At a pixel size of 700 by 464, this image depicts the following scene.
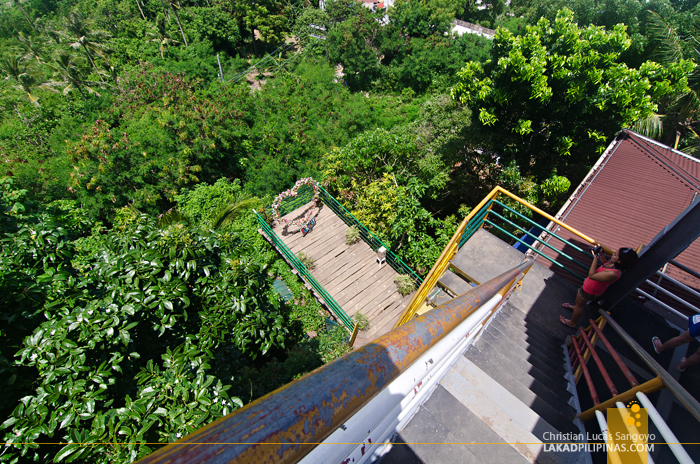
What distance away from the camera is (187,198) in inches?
492

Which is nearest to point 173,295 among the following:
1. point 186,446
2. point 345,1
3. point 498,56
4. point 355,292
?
point 186,446

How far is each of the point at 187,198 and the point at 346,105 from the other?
9924 mm

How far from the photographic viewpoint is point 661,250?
3.16 meters

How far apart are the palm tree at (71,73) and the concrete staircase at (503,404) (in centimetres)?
2700

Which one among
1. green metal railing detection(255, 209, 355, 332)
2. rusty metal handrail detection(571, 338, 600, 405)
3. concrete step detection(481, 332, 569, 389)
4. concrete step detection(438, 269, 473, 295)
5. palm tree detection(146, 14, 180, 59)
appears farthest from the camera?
palm tree detection(146, 14, 180, 59)

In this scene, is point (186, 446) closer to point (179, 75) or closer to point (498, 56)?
point (498, 56)

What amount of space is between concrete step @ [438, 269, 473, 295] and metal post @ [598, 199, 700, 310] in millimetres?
1684

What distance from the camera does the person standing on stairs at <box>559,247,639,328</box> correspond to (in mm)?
3422

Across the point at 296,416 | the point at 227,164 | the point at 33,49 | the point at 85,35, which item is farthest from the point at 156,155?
the point at 33,49

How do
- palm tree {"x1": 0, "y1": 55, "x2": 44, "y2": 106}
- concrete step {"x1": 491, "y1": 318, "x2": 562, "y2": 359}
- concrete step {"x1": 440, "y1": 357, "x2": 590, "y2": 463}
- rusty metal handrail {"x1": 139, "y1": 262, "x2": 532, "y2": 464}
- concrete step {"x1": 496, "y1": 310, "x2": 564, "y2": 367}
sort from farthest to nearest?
1. palm tree {"x1": 0, "y1": 55, "x2": 44, "y2": 106}
2. concrete step {"x1": 496, "y1": 310, "x2": 564, "y2": 367}
3. concrete step {"x1": 491, "y1": 318, "x2": 562, "y2": 359}
4. concrete step {"x1": 440, "y1": 357, "x2": 590, "y2": 463}
5. rusty metal handrail {"x1": 139, "y1": 262, "x2": 532, "y2": 464}

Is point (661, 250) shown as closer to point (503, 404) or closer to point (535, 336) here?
point (535, 336)

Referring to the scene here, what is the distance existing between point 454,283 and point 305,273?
5.31m

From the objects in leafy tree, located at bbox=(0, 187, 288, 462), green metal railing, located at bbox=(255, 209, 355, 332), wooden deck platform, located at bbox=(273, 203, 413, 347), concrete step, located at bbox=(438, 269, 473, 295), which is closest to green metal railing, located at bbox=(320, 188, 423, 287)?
wooden deck platform, located at bbox=(273, 203, 413, 347)

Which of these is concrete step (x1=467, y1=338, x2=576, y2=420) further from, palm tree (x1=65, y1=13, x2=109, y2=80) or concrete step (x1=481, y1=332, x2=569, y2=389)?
palm tree (x1=65, y1=13, x2=109, y2=80)
